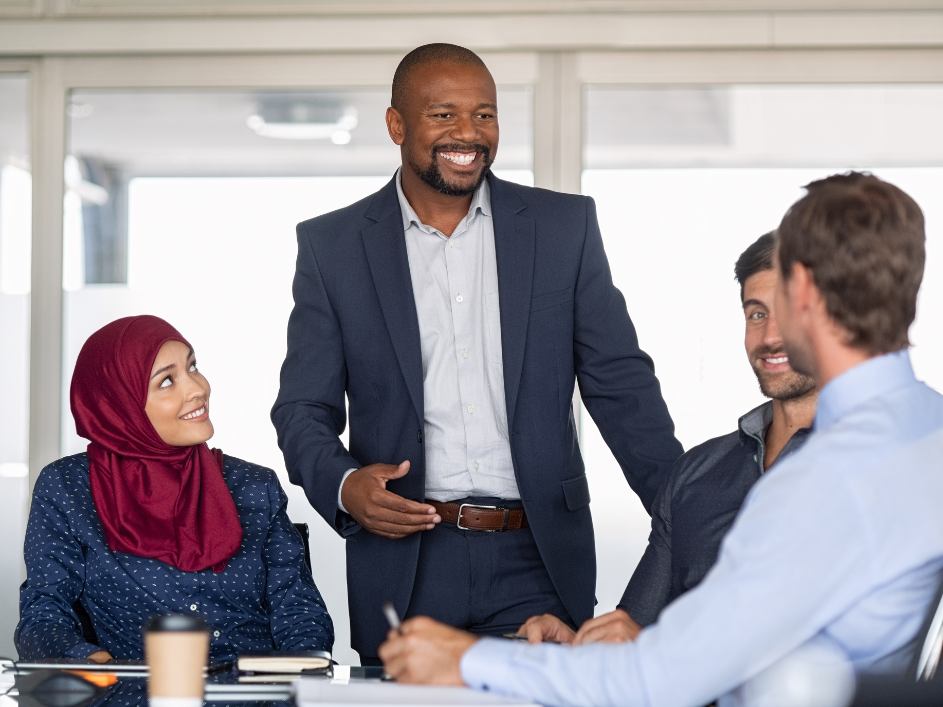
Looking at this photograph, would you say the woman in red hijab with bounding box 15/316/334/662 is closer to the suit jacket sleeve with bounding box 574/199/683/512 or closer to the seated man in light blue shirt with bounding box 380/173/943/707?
the suit jacket sleeve with bounding box 574/199/683/512

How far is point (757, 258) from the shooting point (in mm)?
2240

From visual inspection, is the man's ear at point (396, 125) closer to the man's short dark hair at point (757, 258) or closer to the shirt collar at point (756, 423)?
the man's short dark hair at point (757, 258)

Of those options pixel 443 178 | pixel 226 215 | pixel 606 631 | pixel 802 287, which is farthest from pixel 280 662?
pixel 226 215

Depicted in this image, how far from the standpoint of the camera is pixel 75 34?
371 cm

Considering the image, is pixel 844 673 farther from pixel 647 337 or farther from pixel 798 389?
pixel 647 337

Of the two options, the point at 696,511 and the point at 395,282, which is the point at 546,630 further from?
the point at 395,282

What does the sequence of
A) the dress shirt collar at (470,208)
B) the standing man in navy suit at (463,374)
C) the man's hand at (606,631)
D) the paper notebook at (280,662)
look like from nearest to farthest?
the paper notebook at (280,662)
the man's hand at (606,631)
the standing man in navy suit at (463,374)
the dress shirt collar at (470,208)

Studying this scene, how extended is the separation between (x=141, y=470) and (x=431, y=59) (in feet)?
3.61

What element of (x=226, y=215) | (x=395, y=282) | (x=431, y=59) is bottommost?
(x=395, y=282)

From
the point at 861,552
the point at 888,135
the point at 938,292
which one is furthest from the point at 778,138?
the point at 861,552

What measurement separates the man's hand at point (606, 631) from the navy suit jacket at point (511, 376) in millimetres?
561

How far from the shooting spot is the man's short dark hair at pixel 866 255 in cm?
120

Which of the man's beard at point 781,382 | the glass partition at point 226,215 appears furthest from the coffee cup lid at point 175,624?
the glass partition at point 226,215

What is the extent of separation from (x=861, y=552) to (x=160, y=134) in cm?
318
